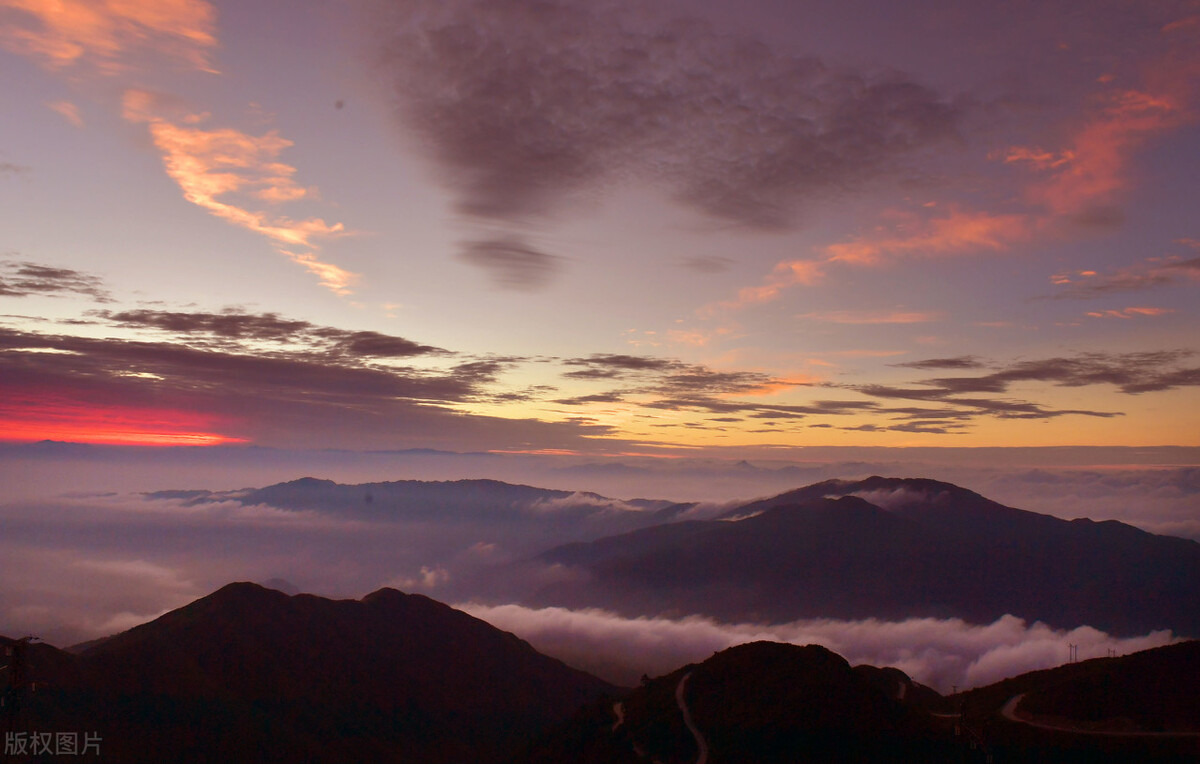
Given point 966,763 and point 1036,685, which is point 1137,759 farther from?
point 1036,685

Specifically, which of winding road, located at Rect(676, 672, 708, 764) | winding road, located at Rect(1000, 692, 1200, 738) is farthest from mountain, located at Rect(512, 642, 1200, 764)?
winding road, located at Rect(676, 672, 708, 764)

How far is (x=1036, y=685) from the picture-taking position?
135 meters

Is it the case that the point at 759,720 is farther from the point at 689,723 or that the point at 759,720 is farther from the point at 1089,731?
the point at 1089,731

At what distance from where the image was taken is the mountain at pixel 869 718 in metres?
102

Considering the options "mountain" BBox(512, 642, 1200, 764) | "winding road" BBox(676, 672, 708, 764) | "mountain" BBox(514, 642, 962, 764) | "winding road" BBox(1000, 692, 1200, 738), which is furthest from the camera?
"winding road" BBox(676, 672, 708, 764)

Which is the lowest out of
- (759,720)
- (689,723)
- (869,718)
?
(689,723)

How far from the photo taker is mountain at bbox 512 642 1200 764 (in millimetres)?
101625

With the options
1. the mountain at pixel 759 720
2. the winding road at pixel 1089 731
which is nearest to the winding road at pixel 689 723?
the mountain at pixel 759 720

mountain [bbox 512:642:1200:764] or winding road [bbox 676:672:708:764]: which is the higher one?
mountain [bbox 512:642:1200:764]

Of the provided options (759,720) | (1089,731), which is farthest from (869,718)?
(1089,731)

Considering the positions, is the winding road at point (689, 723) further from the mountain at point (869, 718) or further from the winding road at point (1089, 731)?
the winding road at point (1089, 731)

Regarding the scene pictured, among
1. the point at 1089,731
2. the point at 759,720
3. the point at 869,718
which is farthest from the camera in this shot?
the point at 759,720

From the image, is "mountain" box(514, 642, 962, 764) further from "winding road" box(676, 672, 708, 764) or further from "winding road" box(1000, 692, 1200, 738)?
"winding road" box(1000, 692, 1200, 738)

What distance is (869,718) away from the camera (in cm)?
11338
